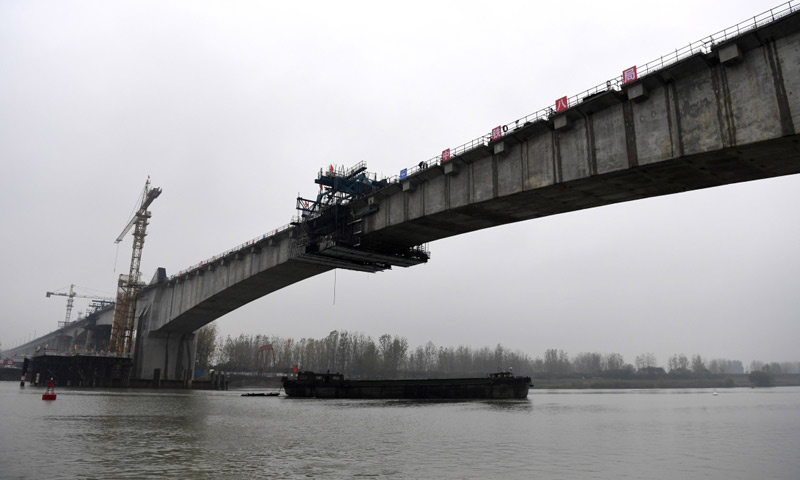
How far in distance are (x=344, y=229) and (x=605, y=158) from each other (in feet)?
72.6

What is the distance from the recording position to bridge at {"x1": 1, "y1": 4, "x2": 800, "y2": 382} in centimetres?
1878

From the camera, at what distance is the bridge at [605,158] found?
18781 millimetres

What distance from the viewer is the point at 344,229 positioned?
40.5 metres

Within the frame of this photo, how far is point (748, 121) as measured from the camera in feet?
61.8

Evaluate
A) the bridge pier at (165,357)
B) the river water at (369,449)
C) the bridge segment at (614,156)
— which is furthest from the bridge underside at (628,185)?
the bridge pier at (165,357)

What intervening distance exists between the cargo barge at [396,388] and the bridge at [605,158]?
20.0m

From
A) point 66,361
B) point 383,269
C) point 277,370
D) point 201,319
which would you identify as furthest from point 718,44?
point 277,370

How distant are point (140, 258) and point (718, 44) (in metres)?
92.4

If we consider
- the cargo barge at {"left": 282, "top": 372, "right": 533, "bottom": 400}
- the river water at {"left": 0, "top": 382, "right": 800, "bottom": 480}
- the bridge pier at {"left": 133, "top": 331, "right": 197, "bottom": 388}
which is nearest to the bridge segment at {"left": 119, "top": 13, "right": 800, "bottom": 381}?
the river water at {"left": 0, "top": 382, "right": 800, "bottom": 480}

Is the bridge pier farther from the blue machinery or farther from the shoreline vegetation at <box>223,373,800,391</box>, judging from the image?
the shoreline vegetation at <box>223,373,800,391</box>

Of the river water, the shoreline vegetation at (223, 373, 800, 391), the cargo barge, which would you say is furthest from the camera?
the shoreline vegetation at (223, 373, 800, 391)

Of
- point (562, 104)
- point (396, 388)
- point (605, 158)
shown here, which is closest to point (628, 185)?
point (605, 158)

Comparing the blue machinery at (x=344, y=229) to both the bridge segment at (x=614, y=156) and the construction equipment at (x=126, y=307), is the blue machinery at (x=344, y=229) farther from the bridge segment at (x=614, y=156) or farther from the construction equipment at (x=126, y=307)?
the construction equipment at (x=126, y=307)

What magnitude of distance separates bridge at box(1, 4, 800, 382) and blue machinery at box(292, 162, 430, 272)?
0.35 ft
